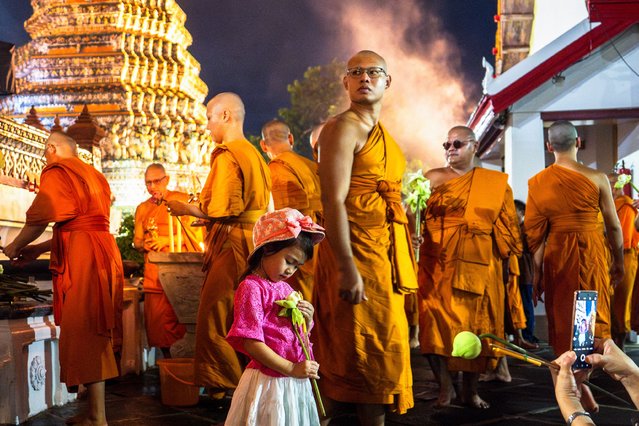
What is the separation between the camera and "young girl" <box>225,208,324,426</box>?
3367 millimetres

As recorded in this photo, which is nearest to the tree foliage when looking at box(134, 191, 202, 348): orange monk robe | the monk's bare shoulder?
box(134, 191, 202, 348): orange monk robe

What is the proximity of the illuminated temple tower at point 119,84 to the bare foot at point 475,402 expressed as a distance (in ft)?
55.6

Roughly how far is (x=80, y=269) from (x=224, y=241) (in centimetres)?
100

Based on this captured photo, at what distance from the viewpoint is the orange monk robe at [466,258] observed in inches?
241

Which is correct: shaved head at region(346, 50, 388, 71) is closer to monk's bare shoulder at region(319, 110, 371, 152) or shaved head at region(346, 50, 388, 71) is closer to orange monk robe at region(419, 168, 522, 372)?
monk's bare shoulder at region(319, 110, 371, 152)

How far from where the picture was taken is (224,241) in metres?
5.89

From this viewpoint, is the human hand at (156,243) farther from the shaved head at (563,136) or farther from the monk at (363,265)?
the monk at (363,265)

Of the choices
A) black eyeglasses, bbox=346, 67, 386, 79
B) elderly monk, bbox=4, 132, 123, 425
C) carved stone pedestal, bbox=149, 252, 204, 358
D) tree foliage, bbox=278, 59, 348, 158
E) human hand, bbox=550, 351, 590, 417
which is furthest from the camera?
tree foliage, bbox=278, 59, 348, 158

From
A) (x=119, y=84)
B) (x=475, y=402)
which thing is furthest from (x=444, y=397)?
(x=119, y=84)

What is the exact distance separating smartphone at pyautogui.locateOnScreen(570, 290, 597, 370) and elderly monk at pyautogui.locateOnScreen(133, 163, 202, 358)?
227 inches

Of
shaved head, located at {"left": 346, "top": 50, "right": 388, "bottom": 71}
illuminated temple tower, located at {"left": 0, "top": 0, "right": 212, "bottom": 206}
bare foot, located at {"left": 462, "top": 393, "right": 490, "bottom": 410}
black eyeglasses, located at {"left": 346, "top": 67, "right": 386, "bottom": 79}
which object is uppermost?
illuminated temple tower, located at {"left": 0, "top": 0, "right": 212, "bottom": 206}

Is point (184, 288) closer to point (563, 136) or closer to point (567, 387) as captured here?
point (563, 136)

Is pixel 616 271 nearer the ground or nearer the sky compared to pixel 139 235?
nearer the ground

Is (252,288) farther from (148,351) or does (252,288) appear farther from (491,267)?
(148,351)
